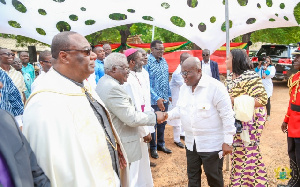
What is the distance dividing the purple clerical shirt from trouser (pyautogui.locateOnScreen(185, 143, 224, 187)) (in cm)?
218

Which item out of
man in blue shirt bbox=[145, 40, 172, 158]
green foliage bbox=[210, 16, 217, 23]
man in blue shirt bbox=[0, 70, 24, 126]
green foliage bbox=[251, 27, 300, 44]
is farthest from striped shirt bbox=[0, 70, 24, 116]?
green foliage bbox=[251, 27, 300, 44]

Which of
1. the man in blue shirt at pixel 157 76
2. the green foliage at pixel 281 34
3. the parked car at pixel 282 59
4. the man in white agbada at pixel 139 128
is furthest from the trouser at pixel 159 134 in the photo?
the green foliage at pixel 281 34

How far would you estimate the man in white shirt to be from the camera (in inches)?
111

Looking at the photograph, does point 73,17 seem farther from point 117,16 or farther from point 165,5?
point 165,5

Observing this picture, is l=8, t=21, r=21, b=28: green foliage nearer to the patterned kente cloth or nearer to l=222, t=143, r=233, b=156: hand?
the patterned kente cloth

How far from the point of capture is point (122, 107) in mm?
2623

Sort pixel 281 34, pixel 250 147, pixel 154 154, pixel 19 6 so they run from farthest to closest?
pixel 281 34
pixel 154 154
pixel 19 6
pixel 250 147

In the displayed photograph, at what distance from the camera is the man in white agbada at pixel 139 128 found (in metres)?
3.40

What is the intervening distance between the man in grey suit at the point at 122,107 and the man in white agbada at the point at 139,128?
339 mm

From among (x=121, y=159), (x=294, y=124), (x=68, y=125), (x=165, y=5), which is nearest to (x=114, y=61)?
(x=121, y=159)

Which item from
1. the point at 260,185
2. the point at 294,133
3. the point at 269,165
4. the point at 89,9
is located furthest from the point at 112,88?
the point at 269,165

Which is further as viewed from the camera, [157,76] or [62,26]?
[62,26]

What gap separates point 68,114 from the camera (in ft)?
5.16

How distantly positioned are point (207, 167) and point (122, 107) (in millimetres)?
1223
